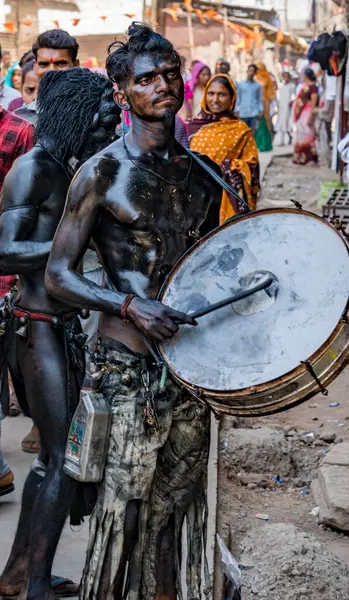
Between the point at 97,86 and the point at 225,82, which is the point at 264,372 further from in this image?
the point at 225,82

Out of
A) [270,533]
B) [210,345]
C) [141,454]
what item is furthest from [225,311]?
[270,533]

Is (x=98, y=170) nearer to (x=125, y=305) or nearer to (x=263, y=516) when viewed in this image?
(x=125, y=305)

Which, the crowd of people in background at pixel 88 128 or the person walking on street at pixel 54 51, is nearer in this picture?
the crowd of people in background at pixel 88 128

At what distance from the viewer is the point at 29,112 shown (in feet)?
18.1

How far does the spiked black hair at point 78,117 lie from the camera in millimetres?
3656

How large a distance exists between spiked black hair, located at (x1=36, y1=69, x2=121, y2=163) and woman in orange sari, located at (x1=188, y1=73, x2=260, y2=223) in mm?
4071

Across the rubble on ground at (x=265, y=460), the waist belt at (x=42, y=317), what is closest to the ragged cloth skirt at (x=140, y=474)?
the waist belt at (x=42, y=317)

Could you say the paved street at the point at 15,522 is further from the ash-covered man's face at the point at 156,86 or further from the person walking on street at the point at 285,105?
the person walking on street at the point at 285,105

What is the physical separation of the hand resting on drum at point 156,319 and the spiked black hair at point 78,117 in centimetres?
101

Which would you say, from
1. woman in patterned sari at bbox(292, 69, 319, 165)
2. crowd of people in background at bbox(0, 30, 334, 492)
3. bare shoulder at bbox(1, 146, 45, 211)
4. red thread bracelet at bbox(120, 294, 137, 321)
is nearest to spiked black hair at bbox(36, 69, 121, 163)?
bare shoulder at bbox(1, 146, 45, 211)

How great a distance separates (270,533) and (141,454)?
3.95 ft

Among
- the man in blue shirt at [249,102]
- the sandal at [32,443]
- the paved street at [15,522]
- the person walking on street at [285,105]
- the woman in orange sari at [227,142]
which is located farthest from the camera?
the person walking on street at [285,105]

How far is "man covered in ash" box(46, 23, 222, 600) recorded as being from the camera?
9.71ft

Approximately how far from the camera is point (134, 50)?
2.99 meters
